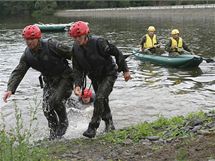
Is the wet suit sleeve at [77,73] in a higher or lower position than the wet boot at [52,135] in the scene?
higher

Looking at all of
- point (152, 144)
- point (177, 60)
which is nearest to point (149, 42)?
point (177, 60)

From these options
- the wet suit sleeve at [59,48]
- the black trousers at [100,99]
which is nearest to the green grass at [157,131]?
the black trousers at [100,99]

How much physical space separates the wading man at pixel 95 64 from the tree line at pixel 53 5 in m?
70.9

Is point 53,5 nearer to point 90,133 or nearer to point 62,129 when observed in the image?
point 62,129

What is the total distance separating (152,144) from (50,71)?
2.62 m

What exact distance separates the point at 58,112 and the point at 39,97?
563cm

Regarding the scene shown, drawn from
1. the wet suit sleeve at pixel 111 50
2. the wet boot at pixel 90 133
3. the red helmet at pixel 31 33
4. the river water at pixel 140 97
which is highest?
the red helmet at pixel 31 33

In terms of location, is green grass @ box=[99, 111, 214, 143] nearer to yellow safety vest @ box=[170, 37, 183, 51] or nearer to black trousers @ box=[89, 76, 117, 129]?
black trousers @ box=[89, 76, 117, 129]

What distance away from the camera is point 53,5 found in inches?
3455

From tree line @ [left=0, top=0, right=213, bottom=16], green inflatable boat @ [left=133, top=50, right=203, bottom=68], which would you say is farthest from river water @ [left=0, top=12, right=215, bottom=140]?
tree line @ [left=0, top=0, right=213, bottom=16]

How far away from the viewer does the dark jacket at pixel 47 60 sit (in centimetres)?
880

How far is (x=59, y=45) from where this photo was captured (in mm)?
8812

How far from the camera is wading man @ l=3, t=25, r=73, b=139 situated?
8.76 metres

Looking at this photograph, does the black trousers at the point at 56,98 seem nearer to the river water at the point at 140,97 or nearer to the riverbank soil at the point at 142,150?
the river water at the point at 140,97
